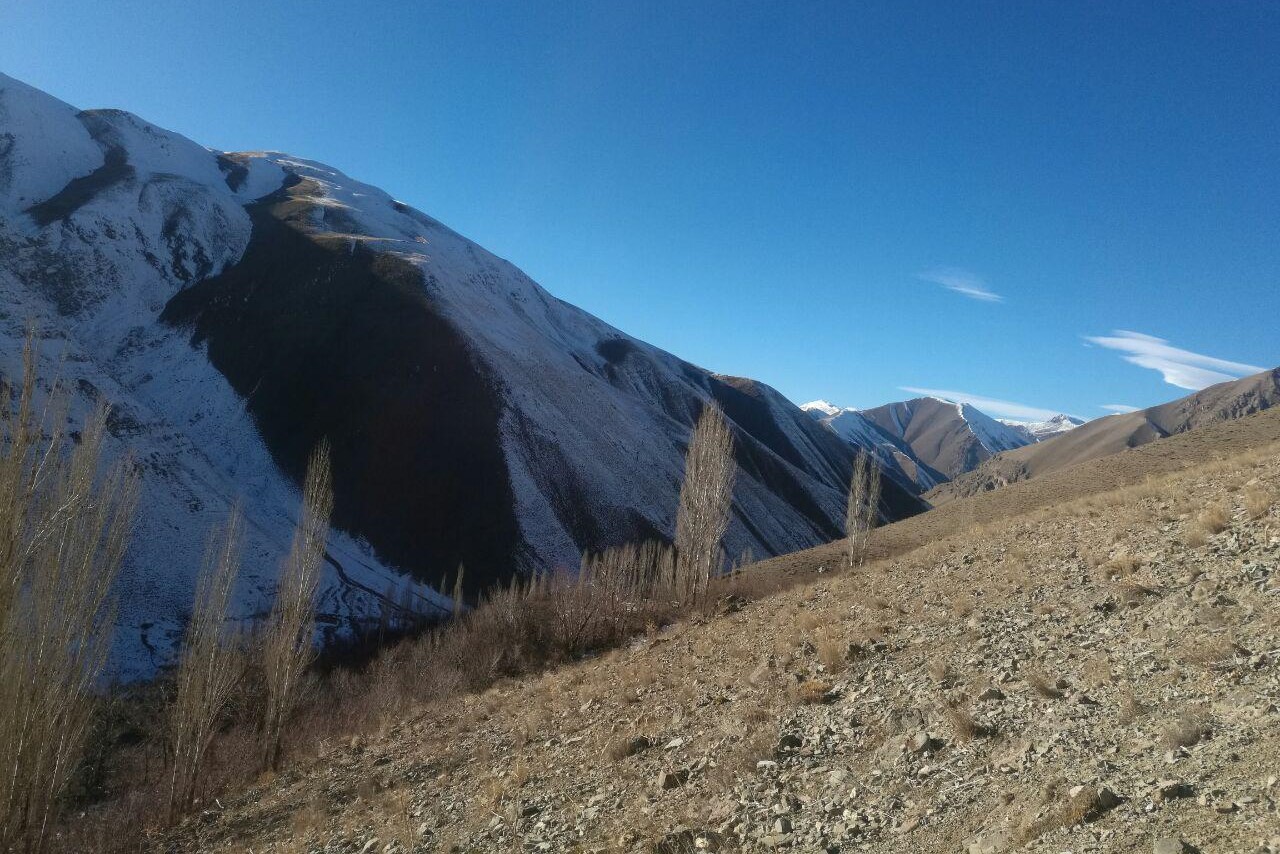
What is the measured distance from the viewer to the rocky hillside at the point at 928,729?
5.92 metres

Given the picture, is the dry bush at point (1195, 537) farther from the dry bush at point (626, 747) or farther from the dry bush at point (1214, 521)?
the dry bush at point (626, 747)

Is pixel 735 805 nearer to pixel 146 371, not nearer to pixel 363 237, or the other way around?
pixel 146 371

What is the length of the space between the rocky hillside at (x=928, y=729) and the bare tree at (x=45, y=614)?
347 cm

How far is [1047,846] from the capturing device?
5277 mm

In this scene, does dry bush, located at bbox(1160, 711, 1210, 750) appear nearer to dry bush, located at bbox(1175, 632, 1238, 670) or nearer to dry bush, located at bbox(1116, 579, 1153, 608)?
dry bush, located at bbox(1175, 632, 1238, 670)

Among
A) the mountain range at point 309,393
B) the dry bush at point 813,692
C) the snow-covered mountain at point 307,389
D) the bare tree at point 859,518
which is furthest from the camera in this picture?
the snow-covered mountain at point 307,389

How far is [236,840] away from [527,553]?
1497 inches

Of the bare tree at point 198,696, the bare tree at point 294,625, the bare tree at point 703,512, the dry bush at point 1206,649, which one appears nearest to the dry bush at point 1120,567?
the dry bush at point 1206,649

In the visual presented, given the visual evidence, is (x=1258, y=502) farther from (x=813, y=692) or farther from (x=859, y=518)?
(x=859, y=518)

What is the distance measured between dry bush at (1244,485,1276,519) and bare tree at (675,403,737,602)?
18039mm

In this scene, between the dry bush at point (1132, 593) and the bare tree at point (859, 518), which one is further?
the bare tree at point (859, 518)

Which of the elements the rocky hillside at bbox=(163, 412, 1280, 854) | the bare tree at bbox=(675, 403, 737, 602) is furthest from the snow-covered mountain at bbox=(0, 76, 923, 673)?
the rocky hillside at bbox=(163, 412, 1280, 854)

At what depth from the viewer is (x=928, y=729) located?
8.27m

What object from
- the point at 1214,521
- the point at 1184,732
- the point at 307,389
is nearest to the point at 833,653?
the point at 1184,732
